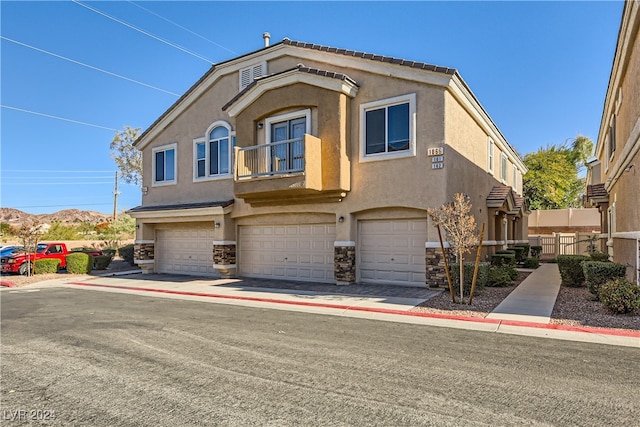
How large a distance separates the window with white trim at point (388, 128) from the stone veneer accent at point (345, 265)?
3.28 metres

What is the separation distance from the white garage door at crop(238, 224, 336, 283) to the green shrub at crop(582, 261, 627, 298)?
8.18 m

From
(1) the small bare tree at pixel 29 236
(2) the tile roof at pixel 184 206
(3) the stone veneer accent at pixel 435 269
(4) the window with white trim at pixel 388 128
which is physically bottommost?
(3) the stone veneer accent at pixel 435 269

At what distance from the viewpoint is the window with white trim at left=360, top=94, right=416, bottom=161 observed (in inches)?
556

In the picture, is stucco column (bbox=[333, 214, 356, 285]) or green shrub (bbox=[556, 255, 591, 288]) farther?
stucco column (bbox=[333, 214, 356, 285])

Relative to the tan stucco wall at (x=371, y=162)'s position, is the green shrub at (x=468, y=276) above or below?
below

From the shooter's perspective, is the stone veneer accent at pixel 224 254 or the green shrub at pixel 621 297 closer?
the green shrub at pixel 621 297

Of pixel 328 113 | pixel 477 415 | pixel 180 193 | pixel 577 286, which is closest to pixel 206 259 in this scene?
pixel 180 193

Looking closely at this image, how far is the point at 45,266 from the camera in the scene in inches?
851

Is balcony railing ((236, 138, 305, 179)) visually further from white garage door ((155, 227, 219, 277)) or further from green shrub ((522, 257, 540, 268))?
green shrub ((522, 257, 540, 268))

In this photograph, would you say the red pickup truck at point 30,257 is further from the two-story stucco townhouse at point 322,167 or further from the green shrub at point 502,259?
the green shrub at point 502,259

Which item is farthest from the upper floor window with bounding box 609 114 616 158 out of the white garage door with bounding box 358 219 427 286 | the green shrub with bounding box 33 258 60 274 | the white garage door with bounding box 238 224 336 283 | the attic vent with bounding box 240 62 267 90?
the green shrub with bounding box 33 258 60 274

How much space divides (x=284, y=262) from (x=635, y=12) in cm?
1330

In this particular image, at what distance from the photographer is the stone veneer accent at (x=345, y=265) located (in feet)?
49.2

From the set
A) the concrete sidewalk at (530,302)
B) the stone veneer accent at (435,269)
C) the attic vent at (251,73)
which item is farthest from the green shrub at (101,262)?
the concrete sidewalk at (530,302)
